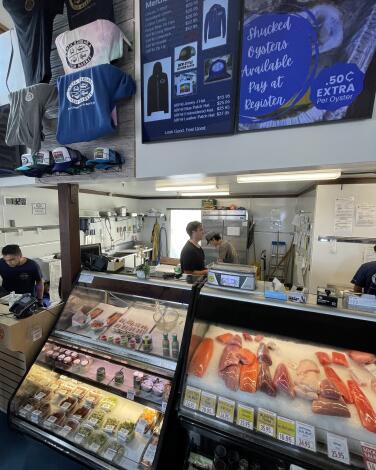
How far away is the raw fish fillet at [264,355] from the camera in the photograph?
115 centimetres

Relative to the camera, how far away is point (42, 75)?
1638mm

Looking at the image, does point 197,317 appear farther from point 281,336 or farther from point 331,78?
point 331,78

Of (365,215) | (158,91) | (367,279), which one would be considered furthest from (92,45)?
(365,215)

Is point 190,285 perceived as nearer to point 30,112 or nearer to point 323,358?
point 323,358

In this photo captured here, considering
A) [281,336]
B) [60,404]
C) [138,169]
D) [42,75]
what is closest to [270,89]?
[138,169]

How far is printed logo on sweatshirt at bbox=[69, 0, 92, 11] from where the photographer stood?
148cm

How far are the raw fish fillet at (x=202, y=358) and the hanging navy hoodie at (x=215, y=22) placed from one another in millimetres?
1770

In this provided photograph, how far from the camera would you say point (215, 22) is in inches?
46.5

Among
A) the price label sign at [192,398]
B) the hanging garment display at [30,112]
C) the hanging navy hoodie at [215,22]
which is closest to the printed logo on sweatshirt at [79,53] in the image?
the hanging garment display at [30,112]

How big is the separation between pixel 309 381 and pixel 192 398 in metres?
0.58

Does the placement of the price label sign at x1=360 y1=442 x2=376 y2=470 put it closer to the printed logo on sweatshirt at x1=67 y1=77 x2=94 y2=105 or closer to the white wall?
the printed logo on sweatshirt at x1=67 y1=77 x2=94 y2=105

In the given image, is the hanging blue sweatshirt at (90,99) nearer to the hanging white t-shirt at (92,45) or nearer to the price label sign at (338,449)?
the hanging white t-shirt at (92,45)

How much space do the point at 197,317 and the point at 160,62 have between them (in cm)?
160

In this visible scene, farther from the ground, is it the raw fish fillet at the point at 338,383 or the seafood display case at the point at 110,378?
the raw fish fillet at the point at 338,383
